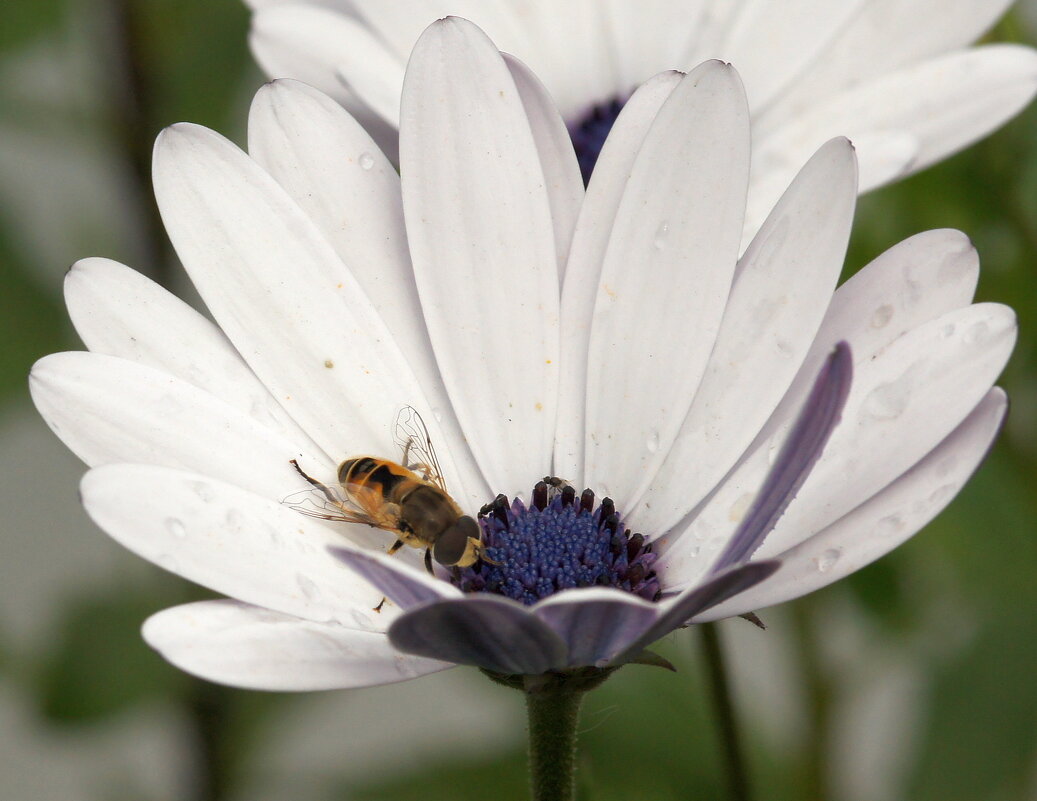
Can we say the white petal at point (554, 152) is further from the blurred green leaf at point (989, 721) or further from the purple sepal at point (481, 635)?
the blurred green leaf at point (989, 721)

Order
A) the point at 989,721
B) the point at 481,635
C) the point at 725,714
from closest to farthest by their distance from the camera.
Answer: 1. the point at 481,635
2. the point at 725,714
3. the point at 989,721

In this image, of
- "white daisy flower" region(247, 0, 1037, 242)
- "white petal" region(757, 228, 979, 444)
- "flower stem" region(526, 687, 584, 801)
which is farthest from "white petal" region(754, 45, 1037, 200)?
"flower stem" region(526, 687, 584, 801)

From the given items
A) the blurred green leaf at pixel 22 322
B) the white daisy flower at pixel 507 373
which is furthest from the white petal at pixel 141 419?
the blurred green leaf at pixel 22 322

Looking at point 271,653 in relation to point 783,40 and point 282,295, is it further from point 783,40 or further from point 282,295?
point 783,40

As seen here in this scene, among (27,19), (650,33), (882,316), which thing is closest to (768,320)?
(882,316)

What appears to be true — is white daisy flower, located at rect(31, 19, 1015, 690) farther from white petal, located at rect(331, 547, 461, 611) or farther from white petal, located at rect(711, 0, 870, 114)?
white petal, located at rect(711, 0, 870, 114)

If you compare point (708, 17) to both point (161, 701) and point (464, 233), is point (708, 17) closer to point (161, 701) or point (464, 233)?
point (464, 233)
